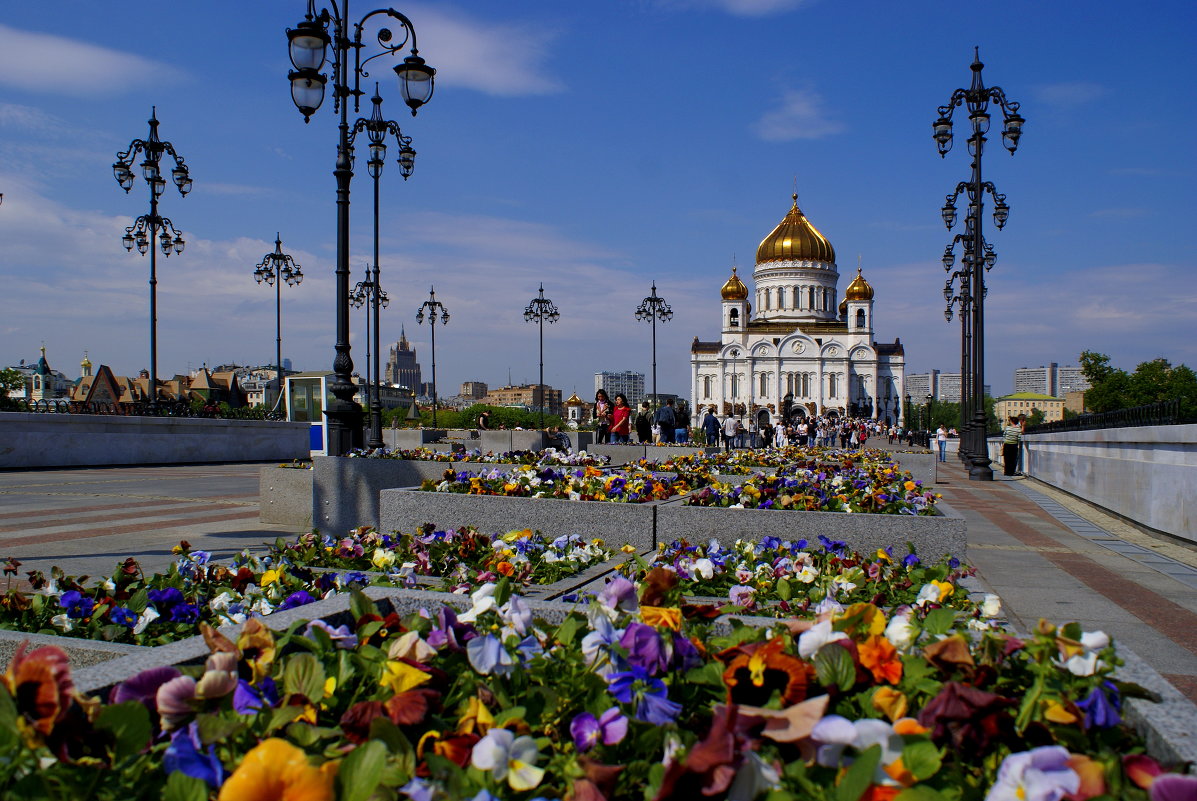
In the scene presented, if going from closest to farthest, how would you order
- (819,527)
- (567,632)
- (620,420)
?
(567,632) → (819,527) → (620,420)

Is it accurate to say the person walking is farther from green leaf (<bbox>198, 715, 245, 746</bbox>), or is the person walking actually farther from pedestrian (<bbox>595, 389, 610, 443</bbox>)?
green leaf (<bbox>198, 715, 245, 746</bbox>)

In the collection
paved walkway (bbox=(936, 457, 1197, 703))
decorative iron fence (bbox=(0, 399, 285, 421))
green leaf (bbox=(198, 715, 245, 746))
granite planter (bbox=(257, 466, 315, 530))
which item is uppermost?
decorative iron fence (bbox=(0, 399, 285, 421))

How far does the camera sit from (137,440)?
→ 2130cm

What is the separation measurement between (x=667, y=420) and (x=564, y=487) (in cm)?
1501

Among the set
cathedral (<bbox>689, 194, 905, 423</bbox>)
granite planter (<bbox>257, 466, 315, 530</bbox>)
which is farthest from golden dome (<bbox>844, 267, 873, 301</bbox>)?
granite planter (<bbox>257, 466, 315, 530</bbox>)

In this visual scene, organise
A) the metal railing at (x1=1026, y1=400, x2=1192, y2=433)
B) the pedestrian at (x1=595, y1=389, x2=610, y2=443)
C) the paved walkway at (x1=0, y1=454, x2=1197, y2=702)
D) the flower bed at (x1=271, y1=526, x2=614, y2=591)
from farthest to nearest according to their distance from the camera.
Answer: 1. the pedestrian at (x1=595, y1=389, x2=610, y2=443)
2. the metal railing at (x1=1026, y1=400, x2=1192, y2=433)
3. the paved walkway at (x1=0, y1=454, x2=1197, y2=702)
4. the flower bed at (x1=271, y1=526, x2=614, y2=591)

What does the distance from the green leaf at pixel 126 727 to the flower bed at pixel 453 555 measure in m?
2.35

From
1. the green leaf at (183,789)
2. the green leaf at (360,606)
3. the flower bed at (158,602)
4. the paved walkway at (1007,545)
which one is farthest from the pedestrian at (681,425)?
the green leaf at (183,789)

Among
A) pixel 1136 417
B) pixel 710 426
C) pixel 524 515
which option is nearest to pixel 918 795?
pixel 524 515

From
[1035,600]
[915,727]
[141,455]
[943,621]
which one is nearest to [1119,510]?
[1035,600]

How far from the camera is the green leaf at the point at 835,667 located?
1923mm

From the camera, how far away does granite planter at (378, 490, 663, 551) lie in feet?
19.2

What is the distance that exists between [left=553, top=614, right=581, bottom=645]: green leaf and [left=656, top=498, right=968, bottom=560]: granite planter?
3.42 meters

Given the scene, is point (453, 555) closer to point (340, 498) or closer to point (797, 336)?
point (340, 498)
